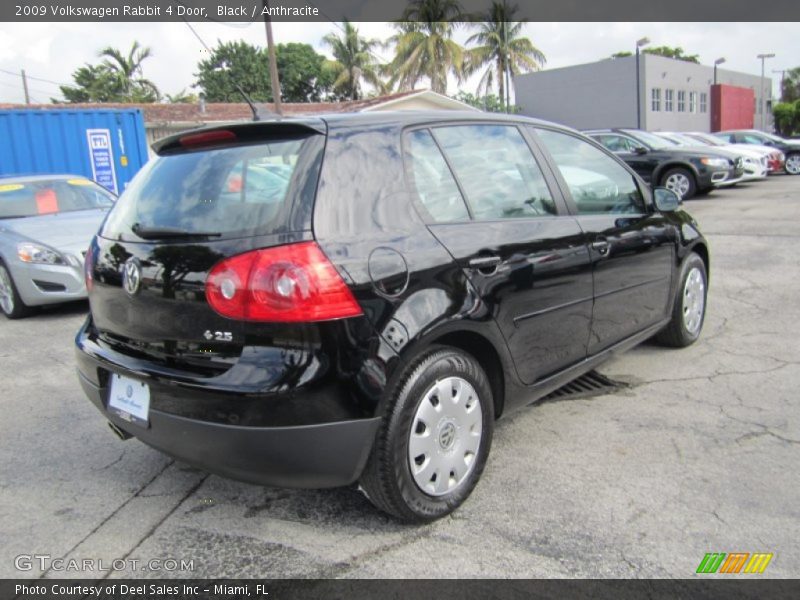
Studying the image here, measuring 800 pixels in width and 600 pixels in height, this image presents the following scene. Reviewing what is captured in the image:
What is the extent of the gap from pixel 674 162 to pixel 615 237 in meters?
11.9

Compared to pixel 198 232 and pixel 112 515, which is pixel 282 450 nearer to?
pixel 198 232

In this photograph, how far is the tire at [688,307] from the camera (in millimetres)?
4457

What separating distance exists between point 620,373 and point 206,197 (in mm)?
2971

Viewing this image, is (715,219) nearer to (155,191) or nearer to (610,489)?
(610,489)

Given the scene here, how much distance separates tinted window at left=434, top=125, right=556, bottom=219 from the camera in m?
2.90

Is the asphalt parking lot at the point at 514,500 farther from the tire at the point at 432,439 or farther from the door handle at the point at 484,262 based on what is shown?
the door handle at the point at 484,262

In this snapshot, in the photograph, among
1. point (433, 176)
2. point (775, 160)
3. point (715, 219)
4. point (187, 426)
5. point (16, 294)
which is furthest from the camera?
point (775, 160)

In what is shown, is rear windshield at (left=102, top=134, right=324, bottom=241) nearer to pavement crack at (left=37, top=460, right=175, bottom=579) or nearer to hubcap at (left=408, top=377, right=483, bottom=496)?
hubcap at (left=408, top=377, right=483, bottom=496)

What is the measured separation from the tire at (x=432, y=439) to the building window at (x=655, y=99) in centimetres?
3709

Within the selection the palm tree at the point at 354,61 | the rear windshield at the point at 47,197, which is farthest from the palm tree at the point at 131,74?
the rear windshield at the point at 47,197

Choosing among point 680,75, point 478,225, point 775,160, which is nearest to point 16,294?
point 478,225

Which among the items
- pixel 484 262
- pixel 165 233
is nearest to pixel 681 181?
pixel 484 262

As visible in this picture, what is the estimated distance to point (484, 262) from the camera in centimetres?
273

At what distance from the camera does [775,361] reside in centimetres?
438
